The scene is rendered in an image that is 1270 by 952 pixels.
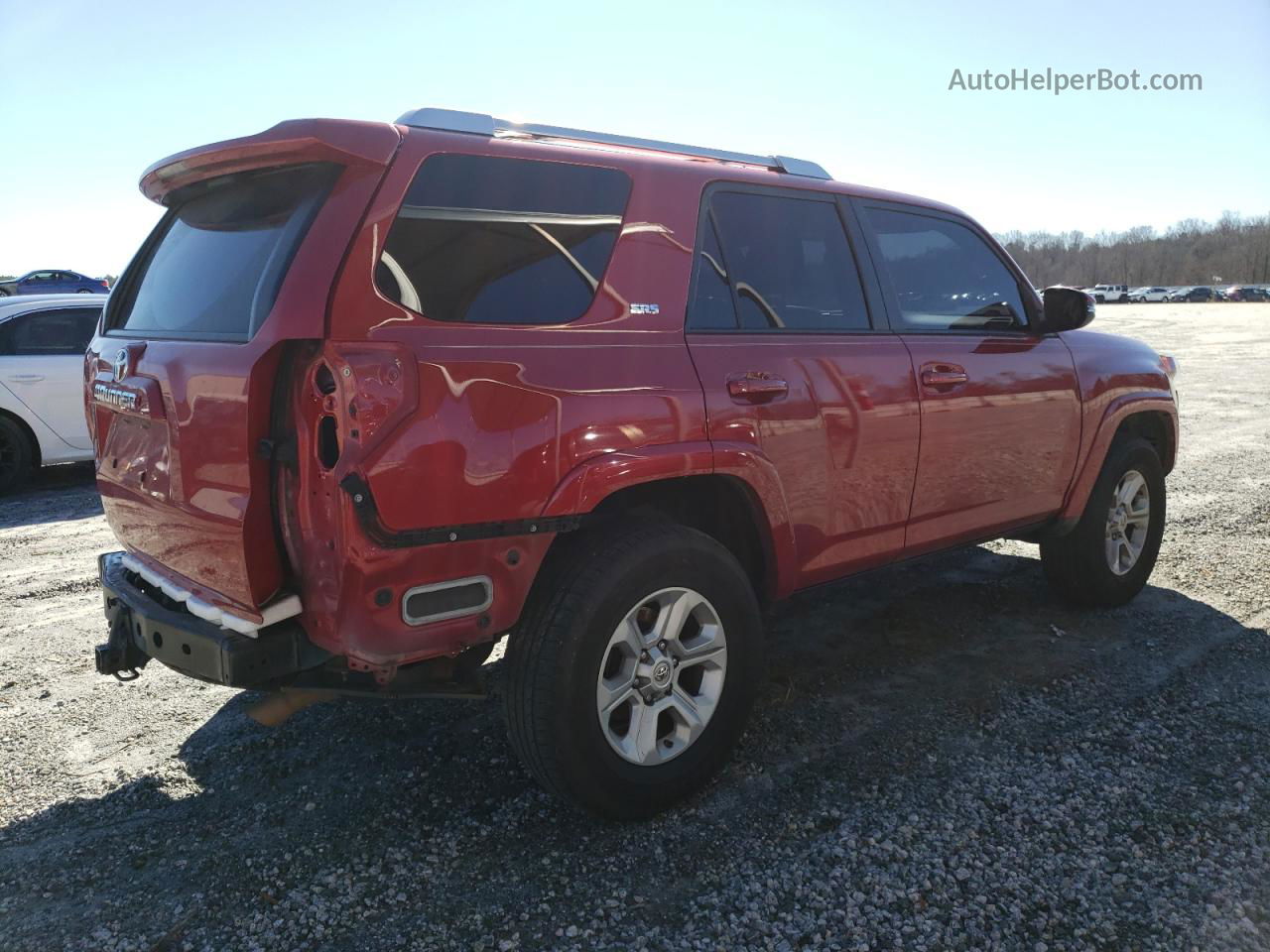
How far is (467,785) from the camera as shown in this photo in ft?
10.2

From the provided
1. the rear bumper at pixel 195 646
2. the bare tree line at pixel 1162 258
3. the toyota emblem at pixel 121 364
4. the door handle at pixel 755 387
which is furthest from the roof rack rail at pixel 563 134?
the bare tree line at pixel 1162 258

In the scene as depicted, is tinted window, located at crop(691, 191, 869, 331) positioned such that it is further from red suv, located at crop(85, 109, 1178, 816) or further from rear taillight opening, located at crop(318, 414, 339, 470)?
rear taillight opening, located at crop(318, 414, 339, 470)

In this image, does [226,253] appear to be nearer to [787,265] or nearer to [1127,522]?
[787,265]

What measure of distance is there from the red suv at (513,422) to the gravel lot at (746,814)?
1.17 ft

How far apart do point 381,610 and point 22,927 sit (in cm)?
130

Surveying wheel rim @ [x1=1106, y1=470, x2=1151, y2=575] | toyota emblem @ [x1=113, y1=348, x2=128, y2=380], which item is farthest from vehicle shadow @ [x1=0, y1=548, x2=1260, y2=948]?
toyota emblem @ [x1=113, y1=348, x2=128, y2=380]

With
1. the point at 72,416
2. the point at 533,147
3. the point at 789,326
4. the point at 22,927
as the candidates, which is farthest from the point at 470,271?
the point at 72,416

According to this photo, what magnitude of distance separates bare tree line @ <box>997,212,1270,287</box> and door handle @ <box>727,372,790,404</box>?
13605 centimetres

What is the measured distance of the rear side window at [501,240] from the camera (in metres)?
2.46

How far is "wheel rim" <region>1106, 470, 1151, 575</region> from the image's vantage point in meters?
4.75

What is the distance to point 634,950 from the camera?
234 cm

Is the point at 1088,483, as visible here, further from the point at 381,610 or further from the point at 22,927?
the point at 22,927

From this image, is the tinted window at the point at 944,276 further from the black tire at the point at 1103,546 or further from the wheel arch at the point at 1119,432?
the black tire at the point at 1103,546

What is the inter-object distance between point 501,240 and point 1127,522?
3786 millimetres
